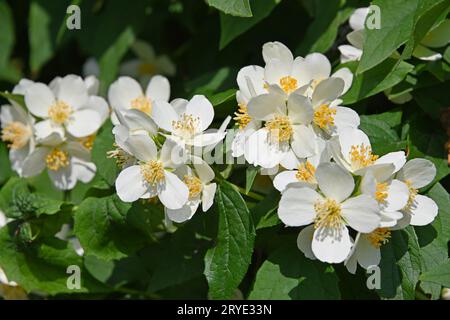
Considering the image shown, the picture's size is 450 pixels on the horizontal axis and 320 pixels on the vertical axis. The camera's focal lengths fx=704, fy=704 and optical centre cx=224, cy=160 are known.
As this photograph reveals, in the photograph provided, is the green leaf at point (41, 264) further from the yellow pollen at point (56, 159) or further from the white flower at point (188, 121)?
the white flower at point (188, 121)

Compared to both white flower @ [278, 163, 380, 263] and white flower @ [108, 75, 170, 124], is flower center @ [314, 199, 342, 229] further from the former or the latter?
white flower @ [108, 75, 170, 124]

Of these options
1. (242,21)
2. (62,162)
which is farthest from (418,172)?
(62,162)

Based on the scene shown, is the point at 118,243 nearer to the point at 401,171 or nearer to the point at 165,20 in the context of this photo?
the point at 401,171

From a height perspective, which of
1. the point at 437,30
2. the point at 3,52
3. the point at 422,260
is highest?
the point at 3,52

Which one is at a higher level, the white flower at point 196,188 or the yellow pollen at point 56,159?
the yellow pollen at point 56,159

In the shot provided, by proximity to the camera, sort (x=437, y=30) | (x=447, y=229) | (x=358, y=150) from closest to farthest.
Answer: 1. (x=358, y=150)
2. (x=447, y=229)
3. (x=437, y=30)

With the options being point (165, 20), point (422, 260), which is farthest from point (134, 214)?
point (165, 20)

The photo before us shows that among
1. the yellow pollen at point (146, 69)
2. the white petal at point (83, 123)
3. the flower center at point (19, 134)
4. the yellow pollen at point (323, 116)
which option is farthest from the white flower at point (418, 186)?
the yellow pollen at point (146, 69)
